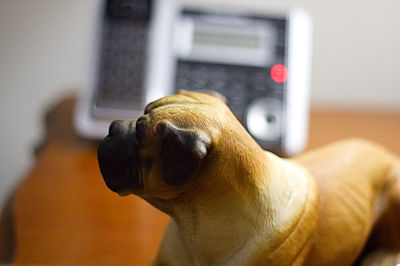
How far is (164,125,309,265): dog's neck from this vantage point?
29 centimetres

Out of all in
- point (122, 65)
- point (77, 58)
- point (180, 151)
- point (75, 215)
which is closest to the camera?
point (180, 151)

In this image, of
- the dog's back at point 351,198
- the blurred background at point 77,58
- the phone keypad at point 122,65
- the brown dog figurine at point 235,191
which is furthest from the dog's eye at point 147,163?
the blurred background at point 77,58

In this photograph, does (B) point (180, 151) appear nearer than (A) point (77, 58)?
Yes

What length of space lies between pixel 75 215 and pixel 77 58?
423 mm

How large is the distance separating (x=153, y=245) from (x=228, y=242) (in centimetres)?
18

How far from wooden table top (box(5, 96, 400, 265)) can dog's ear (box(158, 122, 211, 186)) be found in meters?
0.19

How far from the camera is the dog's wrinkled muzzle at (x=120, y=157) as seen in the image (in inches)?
10.7

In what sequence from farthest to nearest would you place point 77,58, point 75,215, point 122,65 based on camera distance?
point 77,58 < point 122,65 < point 75,215

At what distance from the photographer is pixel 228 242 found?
0.30 meters

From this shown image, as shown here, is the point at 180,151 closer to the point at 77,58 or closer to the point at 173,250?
the point at 173,250

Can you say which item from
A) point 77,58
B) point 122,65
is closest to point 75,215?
point 122,65

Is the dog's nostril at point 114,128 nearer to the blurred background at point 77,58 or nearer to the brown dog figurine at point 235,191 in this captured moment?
the brown dog figurine at point 235,191

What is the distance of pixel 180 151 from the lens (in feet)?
0.84

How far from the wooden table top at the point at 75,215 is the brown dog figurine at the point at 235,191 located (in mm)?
119
